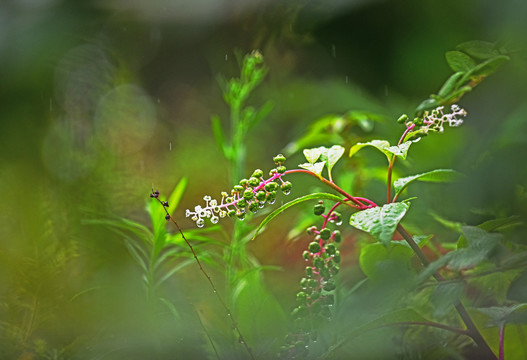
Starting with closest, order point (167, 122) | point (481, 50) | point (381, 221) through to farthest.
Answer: point (381, 221) → point (481, 50) → point (167, 122)

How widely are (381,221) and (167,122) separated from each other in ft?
4.32

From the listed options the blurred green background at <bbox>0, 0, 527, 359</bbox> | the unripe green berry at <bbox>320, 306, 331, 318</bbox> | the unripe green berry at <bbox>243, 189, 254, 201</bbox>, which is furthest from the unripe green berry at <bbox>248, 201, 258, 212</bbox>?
the blurred green background at <bbox>0, 0, 527, 359</bbox>

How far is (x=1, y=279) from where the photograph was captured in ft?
2.85

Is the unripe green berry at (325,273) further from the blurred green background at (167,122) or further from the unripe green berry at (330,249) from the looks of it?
the blurred green background at (167,122)

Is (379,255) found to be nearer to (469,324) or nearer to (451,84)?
(469,324)

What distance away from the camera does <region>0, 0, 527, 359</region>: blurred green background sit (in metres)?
0.62

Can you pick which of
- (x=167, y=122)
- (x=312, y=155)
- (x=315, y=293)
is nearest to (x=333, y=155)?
(x=312, y=155)

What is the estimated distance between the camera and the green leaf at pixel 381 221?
1.03ft

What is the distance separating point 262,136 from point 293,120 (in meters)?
0.10

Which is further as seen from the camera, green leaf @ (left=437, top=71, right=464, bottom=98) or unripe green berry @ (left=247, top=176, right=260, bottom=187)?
green leaf @ (left=437, top=71, right=464, bottom=98)

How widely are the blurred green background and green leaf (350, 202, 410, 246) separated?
18 cm

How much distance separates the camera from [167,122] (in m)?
1.57

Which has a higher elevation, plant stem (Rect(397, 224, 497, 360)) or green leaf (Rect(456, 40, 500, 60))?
green leaf (Rect(456, 40, 500, 60))

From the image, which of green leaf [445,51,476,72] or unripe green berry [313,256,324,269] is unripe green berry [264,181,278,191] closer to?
unripe green berry [313,256,324,269]
